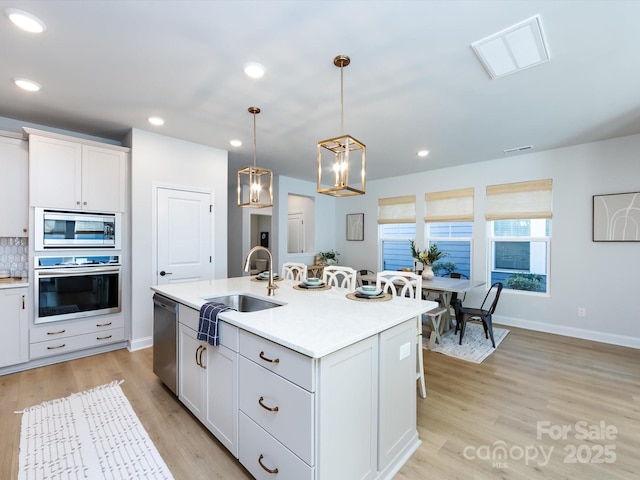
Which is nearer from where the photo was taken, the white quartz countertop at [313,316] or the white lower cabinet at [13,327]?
Answer: the white quartz countertop at [313,316]

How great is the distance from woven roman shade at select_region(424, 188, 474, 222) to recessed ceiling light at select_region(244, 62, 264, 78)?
4086mm

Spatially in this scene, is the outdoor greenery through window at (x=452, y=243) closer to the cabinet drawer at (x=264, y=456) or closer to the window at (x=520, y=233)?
the window at (x=520, y=233)

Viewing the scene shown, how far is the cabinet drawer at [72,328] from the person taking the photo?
10.2ft

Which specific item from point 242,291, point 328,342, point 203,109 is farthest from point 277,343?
point 203,109

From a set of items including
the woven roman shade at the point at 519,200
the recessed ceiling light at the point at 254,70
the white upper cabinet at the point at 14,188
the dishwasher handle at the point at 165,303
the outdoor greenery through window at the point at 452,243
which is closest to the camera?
the recessed ceiling light at the point at 254,70

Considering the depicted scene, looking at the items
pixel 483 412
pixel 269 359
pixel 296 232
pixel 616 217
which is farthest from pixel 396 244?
pixel 269 359

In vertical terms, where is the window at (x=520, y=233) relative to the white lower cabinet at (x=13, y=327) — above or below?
above

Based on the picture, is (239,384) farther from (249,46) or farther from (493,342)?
(493,342)

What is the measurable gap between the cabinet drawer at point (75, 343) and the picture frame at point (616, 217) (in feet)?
20.6

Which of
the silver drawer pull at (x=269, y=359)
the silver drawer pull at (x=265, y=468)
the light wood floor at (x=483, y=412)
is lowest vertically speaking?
the light wood floor at (x=483, y=412)

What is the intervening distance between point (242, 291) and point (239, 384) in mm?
1046

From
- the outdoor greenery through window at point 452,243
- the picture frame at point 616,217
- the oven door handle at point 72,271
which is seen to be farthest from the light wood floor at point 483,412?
the outdoor greenery through window at point 452,243

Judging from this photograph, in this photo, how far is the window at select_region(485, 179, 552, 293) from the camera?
4.44 metres

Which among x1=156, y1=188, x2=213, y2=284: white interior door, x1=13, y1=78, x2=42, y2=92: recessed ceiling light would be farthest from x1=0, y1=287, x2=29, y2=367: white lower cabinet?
x1=13, y1=78, x2=42, y2=92: recessed ceiling light
